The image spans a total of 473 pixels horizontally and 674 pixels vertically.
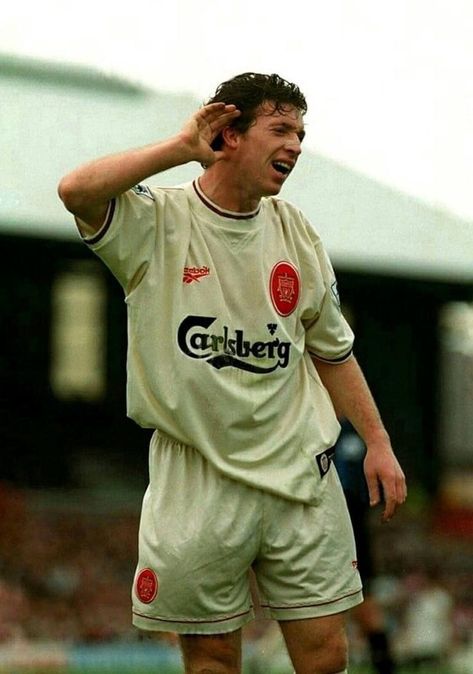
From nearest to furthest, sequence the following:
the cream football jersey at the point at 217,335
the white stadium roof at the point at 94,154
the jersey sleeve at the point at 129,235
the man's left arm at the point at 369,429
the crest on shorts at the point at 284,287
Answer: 1. the jersey sleeve at the point at 129,235
2. the cream football jersey at the point at 217,335
3. the crest on shorts at the point at 284,287
4. the man's left arm at the point at 369,429
5. the white stadium roof at the point at 94,154

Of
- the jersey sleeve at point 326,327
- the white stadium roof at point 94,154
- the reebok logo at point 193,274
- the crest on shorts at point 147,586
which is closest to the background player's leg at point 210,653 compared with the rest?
the crest on shorts at point 147,586

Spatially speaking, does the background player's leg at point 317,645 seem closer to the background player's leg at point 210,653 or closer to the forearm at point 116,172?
the background player's leg at point 210,653

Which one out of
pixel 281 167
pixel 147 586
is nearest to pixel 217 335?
pixel 281 167

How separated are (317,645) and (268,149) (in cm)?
136

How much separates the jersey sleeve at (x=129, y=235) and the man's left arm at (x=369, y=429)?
0.68 m

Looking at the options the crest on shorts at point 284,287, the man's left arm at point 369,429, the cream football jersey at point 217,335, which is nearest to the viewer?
the cream football jersey at point 217,335

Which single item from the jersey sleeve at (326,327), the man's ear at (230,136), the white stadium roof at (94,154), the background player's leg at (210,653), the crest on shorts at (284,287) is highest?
the man's ear at (230,136)

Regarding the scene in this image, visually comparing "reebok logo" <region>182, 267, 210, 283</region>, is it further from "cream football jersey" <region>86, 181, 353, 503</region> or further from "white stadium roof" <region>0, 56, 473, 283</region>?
"white stadium roof" <region>0, 56, 473, 283</region>

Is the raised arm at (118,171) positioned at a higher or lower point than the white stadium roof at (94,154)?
higher

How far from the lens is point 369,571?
28.8 ft

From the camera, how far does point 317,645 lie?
421 cm

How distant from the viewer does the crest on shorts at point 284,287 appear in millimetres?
4230

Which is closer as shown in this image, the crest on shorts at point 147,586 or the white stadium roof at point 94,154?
the crest on shorts at point 147,586

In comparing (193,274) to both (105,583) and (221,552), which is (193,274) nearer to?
(221,552)
